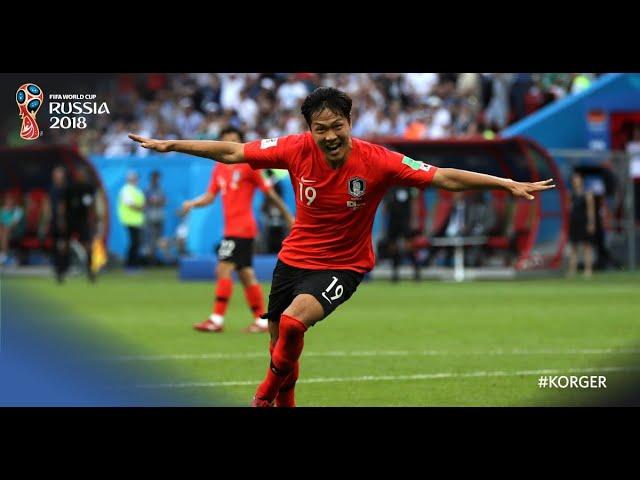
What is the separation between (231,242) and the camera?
16031 mm

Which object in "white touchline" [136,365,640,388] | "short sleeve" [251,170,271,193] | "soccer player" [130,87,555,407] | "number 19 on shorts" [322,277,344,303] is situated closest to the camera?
"soccer player" [130,87,555,407]

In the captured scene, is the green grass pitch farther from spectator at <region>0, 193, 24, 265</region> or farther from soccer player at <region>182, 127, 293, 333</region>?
spectator at <region>0, 193, 24, 265</region>

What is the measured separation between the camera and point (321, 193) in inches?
361

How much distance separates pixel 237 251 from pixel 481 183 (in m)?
7.34

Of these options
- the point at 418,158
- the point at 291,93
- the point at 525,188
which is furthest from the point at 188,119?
the point at 525,188

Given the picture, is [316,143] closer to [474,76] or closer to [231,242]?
[231,242]

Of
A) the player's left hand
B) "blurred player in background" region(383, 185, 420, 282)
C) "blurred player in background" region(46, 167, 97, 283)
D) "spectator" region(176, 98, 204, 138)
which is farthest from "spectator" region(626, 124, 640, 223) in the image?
the player's left hand

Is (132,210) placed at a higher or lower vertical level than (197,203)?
lower

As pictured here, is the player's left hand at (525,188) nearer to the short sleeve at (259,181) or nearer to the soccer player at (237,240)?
the short sleeve at (259,181)

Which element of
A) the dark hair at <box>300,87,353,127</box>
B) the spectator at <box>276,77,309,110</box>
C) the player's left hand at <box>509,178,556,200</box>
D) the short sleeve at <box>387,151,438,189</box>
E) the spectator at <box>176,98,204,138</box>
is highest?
the spectator at <box>276,77,309,110</box>

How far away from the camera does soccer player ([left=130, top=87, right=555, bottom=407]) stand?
8.96 meters

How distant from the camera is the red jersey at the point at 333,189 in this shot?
30.1 feet

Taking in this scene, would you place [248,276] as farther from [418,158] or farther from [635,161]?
[635,161]

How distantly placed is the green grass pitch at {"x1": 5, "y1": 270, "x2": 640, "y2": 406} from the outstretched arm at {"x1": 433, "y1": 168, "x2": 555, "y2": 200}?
1.91 metres
